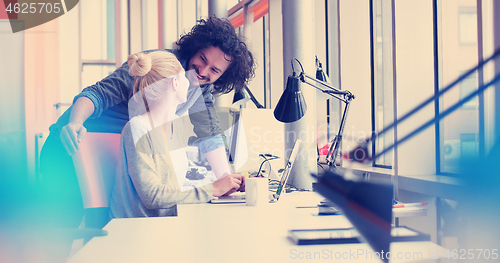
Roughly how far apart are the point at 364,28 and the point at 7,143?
4692 mm

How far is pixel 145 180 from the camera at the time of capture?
3.71 ft

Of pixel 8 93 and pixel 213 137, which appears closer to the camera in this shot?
pixel 213 137

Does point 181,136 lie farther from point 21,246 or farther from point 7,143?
point 7,143

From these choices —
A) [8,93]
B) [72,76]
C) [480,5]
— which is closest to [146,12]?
[72,76]

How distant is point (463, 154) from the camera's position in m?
0.56

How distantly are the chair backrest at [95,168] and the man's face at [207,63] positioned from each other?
533 mm

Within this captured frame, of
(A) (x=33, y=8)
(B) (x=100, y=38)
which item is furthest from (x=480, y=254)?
(B) (x=100, y=38)

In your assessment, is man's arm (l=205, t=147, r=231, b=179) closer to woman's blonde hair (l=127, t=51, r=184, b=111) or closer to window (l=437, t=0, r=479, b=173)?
woman's blonde hair (l=127, t=51, r=184, b=111)

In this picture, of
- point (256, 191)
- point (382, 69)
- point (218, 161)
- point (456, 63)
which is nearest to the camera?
point (256, 191)

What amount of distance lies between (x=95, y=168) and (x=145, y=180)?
9.2 inches

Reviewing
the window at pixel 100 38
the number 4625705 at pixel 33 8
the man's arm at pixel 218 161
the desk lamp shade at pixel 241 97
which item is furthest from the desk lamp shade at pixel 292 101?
the window at pixel 100 38

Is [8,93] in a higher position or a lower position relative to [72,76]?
lower

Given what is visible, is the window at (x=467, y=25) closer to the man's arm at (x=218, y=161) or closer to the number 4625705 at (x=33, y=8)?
the man's arm at (x=218, y=161)

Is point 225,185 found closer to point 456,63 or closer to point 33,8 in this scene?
point 456,63
